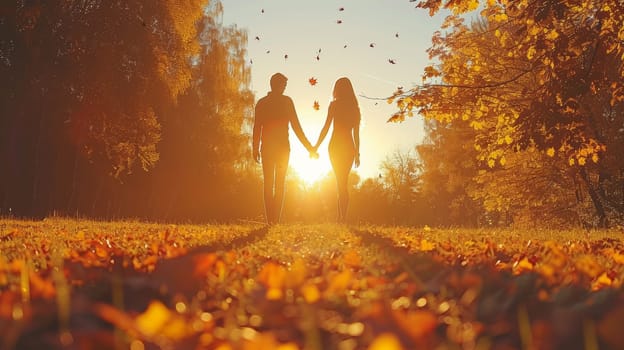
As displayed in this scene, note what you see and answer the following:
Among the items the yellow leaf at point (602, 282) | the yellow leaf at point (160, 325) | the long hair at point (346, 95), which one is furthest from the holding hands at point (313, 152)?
the yellow leaf at point (160, 325)

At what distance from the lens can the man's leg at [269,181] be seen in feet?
32.7

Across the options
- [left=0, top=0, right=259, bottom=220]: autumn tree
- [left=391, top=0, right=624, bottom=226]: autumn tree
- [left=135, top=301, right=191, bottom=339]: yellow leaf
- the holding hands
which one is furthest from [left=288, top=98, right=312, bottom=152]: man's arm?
[left=0, top=0, right=259, bottom=220]: autumn tree

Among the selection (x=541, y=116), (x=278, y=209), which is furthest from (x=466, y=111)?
(x=278, y=209)

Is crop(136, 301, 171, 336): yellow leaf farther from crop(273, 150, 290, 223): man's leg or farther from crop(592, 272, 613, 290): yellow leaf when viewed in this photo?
crop(273, 150, 290, 223): man's leg

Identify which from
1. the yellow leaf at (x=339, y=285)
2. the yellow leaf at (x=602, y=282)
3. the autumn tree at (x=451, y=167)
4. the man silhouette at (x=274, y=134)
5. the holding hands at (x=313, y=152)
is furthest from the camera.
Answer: the autumn tree at (x=451, y=167)

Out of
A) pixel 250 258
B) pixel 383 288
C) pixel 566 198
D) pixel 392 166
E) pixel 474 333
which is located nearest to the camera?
pixel 474 333

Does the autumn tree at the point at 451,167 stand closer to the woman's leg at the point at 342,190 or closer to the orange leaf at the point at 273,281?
Answer: the woman's leg at the point at 342,190

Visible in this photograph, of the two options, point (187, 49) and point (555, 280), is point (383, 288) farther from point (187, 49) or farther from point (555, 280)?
point (187, 49)

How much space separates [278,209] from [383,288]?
8154 millimetres

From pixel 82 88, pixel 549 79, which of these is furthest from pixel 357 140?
pixel 82 88

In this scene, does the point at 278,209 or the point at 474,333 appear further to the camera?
the point at 278,209

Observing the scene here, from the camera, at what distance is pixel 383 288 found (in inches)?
88.8

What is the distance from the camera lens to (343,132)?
34.4ft

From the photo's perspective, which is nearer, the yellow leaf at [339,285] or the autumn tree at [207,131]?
the yellow leaf at [339,285]
